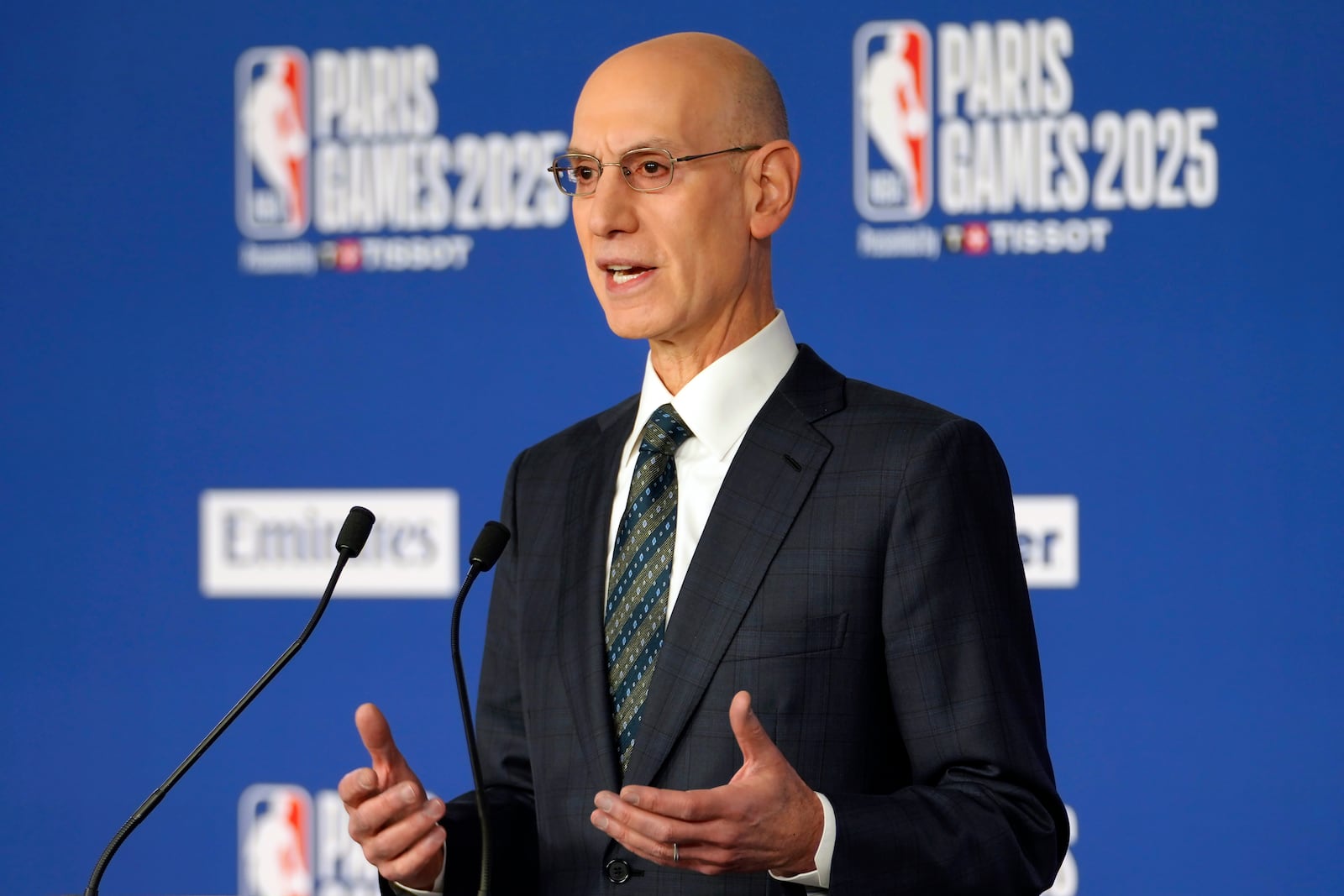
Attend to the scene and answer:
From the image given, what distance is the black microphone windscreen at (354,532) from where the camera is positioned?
1.46m

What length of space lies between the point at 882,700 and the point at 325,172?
2308 mm

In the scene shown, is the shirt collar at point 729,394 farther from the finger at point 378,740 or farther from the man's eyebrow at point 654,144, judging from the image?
the finger at point 378,740

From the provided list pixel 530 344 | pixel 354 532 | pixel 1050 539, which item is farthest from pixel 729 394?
pixel 530 344

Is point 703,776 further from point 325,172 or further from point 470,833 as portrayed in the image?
point 325,172

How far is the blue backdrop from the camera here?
2.87 metres

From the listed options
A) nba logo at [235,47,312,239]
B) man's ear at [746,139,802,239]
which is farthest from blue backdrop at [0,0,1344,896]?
man's ear at [746,139,802,239]

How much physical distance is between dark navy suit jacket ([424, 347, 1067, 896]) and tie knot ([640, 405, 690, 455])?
0.28 ft

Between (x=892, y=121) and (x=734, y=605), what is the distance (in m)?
1.78

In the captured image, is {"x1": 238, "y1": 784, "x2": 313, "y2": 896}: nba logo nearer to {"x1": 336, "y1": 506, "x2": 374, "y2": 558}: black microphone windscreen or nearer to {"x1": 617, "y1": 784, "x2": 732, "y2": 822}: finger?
{"x1": 336, "y1": 506, "x2": 374, "y2": 558}: black microphone windscreen

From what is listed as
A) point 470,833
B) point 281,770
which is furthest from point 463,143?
point 470,833

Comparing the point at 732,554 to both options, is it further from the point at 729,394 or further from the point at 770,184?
the point at 770,184

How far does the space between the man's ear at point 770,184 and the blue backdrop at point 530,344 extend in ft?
4.50

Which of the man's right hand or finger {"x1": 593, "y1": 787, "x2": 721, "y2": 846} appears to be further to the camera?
the man's right hand

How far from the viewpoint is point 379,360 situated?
11.3 ft
